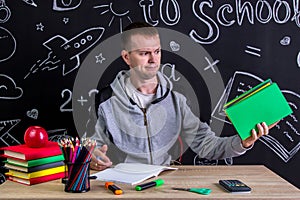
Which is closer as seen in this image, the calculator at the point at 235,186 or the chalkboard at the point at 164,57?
the calculator at the point at 235,186

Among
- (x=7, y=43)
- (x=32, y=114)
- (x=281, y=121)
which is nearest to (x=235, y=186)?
(x=281, y=121)

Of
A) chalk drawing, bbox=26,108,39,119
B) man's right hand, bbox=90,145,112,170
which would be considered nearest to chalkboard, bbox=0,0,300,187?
chalk drawing, bbox=26,108,39,119

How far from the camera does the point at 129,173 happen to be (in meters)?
1.55

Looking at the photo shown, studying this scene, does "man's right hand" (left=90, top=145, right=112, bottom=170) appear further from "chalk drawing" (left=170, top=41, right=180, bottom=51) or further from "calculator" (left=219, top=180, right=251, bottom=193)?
"chalk drawing" (left=170, top=41, right=180, bottom=51)

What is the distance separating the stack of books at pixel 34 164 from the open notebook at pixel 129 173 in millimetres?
170

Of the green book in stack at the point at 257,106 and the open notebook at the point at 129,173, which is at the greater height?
the green book in stack at the point at 257,106

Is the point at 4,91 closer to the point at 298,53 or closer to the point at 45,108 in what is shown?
the point at 45,108

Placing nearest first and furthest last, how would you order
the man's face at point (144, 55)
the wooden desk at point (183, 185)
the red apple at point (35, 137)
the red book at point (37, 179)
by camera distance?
the wooden desk at point (183, 185)
the red book at point (37, 179)
the red apple at point (35, 137)
the man's face at point (144, 55)

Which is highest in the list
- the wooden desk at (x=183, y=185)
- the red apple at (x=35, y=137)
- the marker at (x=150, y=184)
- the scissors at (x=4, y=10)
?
the scissors at (x=4, y=10)

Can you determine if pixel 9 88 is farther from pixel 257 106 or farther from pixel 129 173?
pixel 257 106

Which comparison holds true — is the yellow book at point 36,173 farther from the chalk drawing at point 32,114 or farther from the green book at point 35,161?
the chalk drawing at point 32,114

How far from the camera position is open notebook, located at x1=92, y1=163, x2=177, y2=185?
4.81 feet

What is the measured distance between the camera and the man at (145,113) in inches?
78.2

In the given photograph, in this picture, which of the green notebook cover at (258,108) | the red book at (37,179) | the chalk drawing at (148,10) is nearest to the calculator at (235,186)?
the green notebook cover at (258,108)
